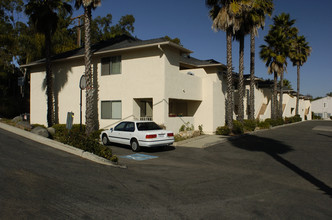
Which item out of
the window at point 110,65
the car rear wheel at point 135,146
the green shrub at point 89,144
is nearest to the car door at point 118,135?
the car rear wheel at point 135,146

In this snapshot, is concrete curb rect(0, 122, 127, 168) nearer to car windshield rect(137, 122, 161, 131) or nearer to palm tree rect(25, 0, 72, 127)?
car windshield rect(137, 122, 161, 131)

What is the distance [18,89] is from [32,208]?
3506 cm

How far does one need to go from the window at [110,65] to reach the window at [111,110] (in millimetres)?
2217

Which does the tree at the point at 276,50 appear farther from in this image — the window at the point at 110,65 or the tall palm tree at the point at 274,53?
the window at the point at 110,65

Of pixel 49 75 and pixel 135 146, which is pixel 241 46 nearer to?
pixel 135 146

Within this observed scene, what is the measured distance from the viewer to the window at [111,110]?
18.7m

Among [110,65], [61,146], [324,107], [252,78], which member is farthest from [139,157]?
[324,107]

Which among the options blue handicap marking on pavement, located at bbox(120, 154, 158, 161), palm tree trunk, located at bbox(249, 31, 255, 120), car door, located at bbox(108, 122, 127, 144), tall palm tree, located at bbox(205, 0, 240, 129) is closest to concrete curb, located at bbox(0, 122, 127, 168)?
blue handicap marking on pavement, located at bbox(120, 154, 158, 161)

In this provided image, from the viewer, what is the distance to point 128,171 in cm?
858

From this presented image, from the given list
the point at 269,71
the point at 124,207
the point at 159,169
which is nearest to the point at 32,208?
the point at 124,207

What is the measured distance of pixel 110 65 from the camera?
755 inches

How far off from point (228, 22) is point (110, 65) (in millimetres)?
9350

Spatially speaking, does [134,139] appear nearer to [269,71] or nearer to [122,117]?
[122,117]

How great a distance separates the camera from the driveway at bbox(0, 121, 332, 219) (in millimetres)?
4992
